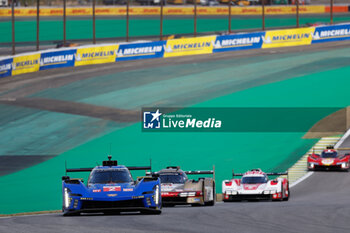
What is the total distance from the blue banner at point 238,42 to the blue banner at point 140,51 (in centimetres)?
521

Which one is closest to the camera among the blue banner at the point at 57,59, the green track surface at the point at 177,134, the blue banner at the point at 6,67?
the green track surface at the point at 177,134

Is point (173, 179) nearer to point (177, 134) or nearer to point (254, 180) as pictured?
point (254, 180)

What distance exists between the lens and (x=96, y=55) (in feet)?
201

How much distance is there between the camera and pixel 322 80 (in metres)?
55.0

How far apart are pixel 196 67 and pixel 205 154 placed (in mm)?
21456

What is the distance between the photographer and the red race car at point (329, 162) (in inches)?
1416

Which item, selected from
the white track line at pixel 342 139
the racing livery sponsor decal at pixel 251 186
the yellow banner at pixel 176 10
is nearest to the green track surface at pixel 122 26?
the yellow banner at pixel 176 10

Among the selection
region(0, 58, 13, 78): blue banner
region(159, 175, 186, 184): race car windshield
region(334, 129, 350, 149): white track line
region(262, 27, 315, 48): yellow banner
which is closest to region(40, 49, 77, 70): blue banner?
region(0, 58, 13, 78): blue banner

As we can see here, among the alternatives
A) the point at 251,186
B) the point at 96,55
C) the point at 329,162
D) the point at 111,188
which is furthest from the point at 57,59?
the point at 111,188

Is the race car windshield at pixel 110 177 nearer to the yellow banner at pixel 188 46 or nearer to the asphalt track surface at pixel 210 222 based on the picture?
the asphalt track surface at pixel 210 222

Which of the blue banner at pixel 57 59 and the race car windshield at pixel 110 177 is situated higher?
the blue banner at pixel 57 59

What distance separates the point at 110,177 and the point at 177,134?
1009 inches

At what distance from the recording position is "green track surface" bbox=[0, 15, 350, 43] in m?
88.3

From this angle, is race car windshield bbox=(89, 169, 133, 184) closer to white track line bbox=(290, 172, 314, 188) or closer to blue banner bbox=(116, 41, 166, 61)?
white track line bbox=(290, 172, 314, 188)
